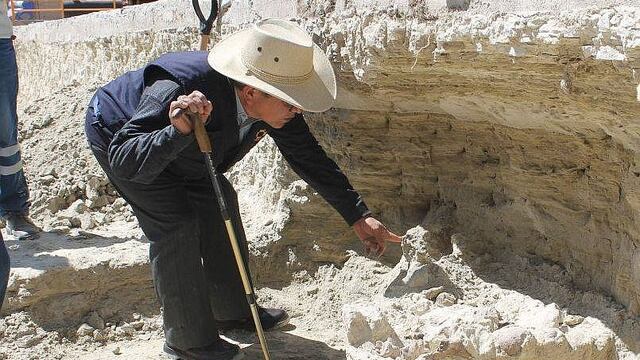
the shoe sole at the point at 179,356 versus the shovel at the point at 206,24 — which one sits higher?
the shovel at the point at 206,24

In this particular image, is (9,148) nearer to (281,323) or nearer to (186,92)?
(281,323)

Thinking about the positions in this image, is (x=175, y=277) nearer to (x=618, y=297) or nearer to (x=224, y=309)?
(x=224, y=309)

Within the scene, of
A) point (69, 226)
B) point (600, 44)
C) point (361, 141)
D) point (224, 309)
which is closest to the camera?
point (600, 44)

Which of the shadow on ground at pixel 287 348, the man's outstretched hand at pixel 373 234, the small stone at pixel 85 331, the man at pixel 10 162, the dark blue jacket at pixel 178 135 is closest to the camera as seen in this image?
the dark blue jacket at pixel 178 135

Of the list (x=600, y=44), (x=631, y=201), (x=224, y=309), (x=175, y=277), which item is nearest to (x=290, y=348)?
(x=224, y=309)

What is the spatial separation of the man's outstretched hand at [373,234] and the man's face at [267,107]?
1.90ft

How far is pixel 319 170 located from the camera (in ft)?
10.4

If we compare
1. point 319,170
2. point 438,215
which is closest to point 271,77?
point 319,170

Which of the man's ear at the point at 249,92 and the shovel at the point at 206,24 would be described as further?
the shovel at the point at 206,24

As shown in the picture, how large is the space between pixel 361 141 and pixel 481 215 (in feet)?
2.43

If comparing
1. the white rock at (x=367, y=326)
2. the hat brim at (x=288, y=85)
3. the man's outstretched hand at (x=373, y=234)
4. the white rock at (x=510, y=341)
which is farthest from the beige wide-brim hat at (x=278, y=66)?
the white rock at (x=510, y=341)

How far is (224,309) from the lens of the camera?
3.51 m

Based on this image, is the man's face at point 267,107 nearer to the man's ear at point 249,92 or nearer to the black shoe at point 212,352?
the man's ear at point 249,92

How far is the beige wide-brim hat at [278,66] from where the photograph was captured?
8.74ft
